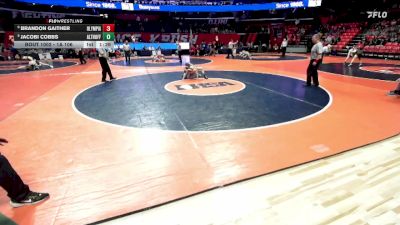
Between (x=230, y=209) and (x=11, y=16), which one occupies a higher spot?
(x=11, y=16)

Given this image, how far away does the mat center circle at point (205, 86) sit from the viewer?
8.45 metres

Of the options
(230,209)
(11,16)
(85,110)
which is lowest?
(230,209)

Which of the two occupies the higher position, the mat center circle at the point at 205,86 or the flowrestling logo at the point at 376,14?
the flowrestling logo at the point at 376,14

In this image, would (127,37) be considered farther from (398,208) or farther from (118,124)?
(398,208)

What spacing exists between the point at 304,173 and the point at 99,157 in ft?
9.89

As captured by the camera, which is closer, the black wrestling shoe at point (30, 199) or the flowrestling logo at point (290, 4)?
the black wrestling shoe at point (30, 199)

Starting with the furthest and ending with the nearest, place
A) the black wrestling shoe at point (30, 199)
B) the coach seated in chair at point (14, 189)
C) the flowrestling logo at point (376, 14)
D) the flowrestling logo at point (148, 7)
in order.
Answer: the flowrestling logo at point (148, 7) < the flowrestling logo at point (376, 14) < the black wrestling shoe at point (30, 199) < the coach seated in chair at point (14, 189)

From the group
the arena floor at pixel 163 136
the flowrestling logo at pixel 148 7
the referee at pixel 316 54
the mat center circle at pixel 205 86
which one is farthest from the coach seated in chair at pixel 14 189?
the flowrestling logo at pixel 148 7

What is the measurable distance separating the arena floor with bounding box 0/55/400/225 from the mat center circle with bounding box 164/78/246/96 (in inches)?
3.6

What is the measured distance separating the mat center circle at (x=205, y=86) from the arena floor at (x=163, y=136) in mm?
91

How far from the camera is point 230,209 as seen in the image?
2.89m

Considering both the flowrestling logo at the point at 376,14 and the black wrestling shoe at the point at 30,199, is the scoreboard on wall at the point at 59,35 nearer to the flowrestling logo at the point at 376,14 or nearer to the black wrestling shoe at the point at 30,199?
the black wrestling shoe at the point at 30,199

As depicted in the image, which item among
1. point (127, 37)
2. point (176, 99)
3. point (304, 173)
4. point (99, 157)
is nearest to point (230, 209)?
point (304, 173)

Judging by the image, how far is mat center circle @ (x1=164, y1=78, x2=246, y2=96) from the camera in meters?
8.45
